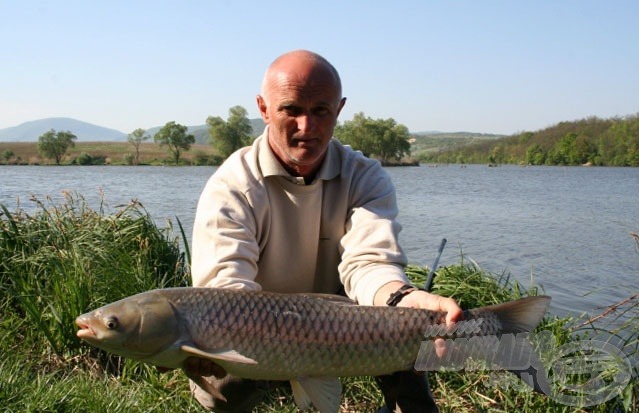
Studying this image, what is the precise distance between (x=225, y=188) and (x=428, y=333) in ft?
4.16

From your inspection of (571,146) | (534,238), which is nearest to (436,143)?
(571,146)

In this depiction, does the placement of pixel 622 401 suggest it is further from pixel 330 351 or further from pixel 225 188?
pixel 225 188

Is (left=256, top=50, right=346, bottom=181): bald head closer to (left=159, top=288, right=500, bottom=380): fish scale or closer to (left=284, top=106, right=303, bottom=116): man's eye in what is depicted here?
(left=284, top=106, right=303, bottom=116): man's eye

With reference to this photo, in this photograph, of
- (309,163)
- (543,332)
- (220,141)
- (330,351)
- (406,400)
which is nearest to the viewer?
(330,351)

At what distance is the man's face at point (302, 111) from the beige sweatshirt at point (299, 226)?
0.14 meters

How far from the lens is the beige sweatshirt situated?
3.08 meters

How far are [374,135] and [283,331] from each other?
7803cm

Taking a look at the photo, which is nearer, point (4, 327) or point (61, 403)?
point (61, 403)

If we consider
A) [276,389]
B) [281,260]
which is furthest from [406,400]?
[276,389]

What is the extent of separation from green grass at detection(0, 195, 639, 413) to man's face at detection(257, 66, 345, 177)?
156 cm

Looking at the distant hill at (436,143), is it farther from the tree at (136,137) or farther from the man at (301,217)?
the man at (301,217)

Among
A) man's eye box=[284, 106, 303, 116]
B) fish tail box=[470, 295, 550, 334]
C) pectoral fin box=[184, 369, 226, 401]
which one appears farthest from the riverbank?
fish tail box=[470, 295, 550, 334]

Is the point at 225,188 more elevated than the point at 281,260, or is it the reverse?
the point at 225,188

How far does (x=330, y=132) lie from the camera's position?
3.23 meters
